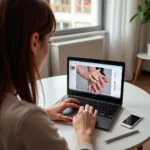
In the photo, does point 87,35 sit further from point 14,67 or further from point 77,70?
point 14,67

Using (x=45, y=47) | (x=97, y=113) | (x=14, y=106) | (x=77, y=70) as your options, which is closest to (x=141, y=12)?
(x=77, y=70)

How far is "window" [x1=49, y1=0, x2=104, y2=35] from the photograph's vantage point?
3119mm

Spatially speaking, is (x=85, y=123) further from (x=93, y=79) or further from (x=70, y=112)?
(x=93, y=79)

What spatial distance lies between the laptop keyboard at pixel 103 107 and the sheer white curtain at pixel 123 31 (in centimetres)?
225

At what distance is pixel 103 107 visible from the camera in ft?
3.92

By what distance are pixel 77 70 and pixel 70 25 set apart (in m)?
2.12

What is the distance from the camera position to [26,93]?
0.75 meters

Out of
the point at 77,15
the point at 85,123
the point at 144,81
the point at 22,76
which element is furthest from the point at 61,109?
the point at 144,81

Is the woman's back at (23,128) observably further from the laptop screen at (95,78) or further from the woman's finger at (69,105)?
the laptop screen at (95,78)

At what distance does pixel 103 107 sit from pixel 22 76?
584 millimetres

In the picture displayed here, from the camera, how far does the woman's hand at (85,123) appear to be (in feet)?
3.07

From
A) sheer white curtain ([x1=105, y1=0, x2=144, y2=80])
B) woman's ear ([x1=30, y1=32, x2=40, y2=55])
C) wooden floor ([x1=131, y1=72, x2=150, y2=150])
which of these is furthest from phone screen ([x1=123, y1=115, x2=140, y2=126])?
sheer white curtain ([x1=105, y1=0, x2=144, y2=80])

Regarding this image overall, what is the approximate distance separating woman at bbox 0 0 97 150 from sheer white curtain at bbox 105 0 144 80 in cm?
266

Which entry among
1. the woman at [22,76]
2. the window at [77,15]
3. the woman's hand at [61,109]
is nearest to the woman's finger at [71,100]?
the woman's hand at [61,109]
